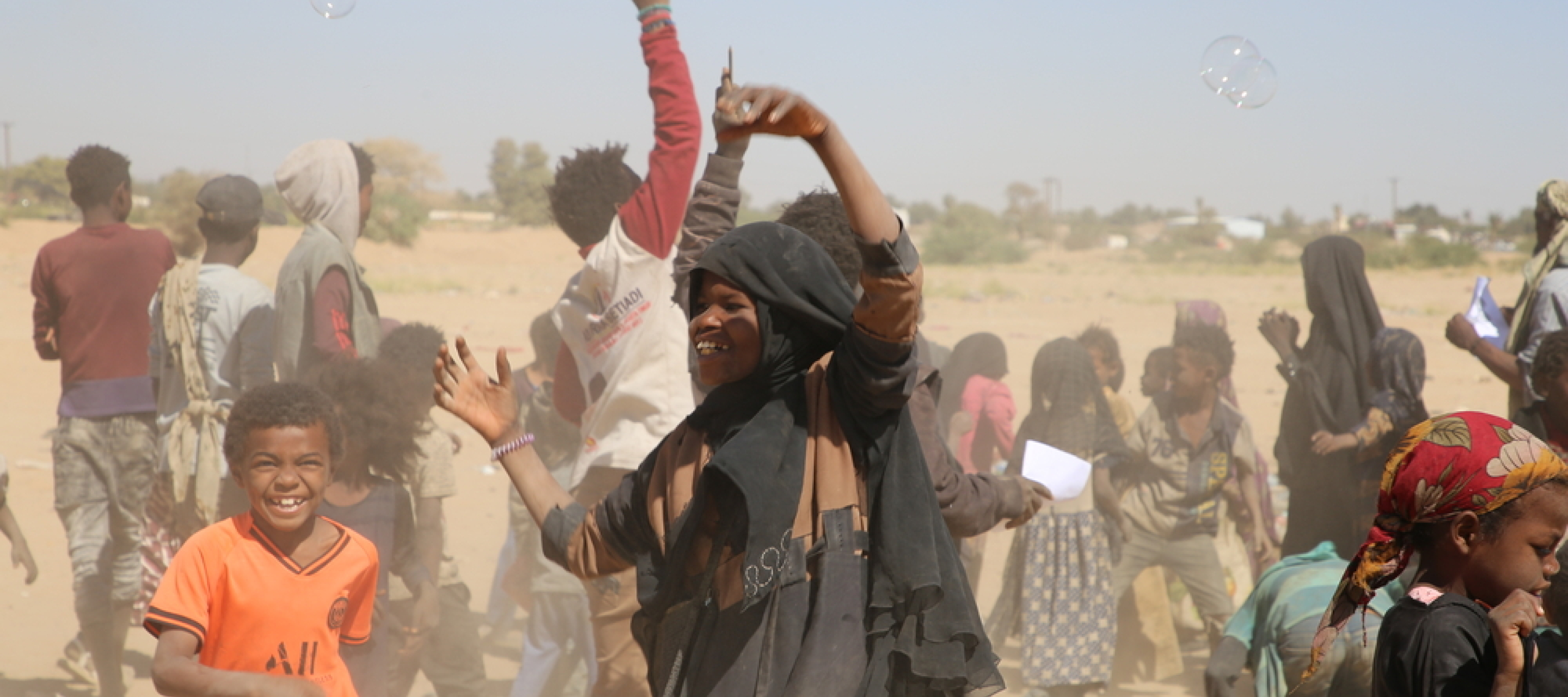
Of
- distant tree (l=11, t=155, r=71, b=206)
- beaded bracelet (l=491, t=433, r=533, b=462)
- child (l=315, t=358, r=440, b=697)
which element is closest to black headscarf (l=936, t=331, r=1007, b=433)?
child (l=315, t=358, r=440, b=697)

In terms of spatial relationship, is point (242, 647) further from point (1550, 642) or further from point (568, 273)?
point (568, 273)

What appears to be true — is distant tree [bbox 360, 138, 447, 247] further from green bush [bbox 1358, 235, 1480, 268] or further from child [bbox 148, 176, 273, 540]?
green bush [bbox 1358, 235, 1480, 268]

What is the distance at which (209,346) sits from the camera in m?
4.72

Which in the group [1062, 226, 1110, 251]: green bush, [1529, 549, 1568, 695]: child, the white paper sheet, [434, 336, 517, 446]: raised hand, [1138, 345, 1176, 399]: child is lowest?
[1062, 226, 1110, 251]: green bush

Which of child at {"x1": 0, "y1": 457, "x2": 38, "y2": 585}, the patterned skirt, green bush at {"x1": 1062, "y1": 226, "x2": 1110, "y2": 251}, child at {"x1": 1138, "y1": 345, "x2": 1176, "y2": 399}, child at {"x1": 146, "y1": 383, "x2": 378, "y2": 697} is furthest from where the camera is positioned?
green bush at {"x1": 1062, "y1": 226, "x2": 1110, "y2": 251}

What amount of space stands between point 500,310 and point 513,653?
63.3ft

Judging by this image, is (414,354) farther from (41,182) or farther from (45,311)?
(41,182)

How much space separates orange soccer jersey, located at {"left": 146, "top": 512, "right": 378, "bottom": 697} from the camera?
2820 mm

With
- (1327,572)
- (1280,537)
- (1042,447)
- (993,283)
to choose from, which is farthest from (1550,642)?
(993,283)

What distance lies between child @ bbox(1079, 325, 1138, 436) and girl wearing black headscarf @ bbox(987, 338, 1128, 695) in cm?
72

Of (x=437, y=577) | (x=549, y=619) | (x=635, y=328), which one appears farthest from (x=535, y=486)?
(x=549, y=619)

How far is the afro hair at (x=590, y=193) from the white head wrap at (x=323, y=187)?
2.71 ft

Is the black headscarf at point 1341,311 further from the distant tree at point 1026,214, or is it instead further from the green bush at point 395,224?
the distant tree at point 1026,214

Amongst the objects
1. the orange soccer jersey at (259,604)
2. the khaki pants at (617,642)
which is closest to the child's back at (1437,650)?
the khaki pants at (617,642)
